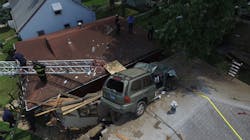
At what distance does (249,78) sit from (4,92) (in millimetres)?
18579

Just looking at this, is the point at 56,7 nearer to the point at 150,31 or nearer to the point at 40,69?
the point at 150,31

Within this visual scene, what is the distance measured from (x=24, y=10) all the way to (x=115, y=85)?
18998mm

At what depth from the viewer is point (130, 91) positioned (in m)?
12.9

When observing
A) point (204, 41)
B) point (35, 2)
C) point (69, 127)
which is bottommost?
point (69, 127)

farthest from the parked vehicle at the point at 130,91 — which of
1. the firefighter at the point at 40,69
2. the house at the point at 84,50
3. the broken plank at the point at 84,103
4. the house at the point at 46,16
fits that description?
A: the house at the point at 46,16

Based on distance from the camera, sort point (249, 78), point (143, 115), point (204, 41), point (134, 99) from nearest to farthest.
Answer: point (134, 99)
point (143, 115)
point (204, 41)
point (249, 78)

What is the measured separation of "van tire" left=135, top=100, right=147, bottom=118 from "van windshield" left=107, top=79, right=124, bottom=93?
54.6 inches

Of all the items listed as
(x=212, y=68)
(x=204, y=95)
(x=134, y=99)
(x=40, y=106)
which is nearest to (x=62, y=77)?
(x=40, y=106)

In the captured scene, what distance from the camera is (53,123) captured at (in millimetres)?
15211

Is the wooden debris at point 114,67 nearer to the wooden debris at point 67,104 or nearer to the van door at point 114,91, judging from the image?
the wooden debris at point 67,104

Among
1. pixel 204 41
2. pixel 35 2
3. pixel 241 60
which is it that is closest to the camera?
pixel 204 41

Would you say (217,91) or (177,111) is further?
(217,91)

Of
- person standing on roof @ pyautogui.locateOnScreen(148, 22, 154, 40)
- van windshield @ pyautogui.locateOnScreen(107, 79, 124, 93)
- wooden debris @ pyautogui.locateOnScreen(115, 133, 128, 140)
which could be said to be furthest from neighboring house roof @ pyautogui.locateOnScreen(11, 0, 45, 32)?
wooden debris @ pyautogui.locateOnScreen(115, 133, 128, 140)

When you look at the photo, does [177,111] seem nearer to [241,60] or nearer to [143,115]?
[143,115]
